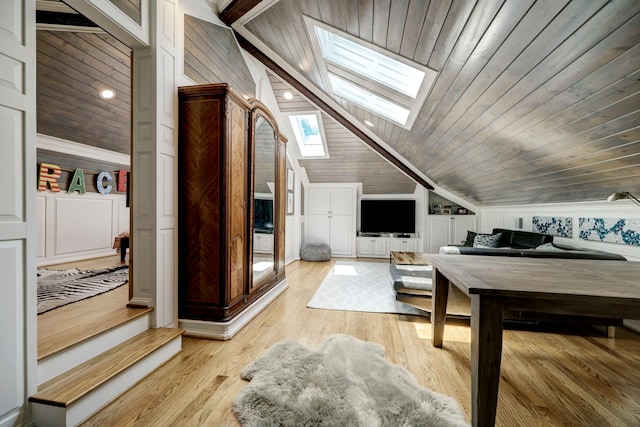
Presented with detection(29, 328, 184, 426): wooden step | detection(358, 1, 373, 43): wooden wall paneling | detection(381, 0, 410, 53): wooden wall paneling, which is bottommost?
detection(29, 328, 184, 426): wooden step

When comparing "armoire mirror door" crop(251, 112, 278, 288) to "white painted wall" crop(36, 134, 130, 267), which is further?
"white painted wall" crop(36, 134, 130, 267)

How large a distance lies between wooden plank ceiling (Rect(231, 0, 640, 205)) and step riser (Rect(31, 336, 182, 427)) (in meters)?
2.88

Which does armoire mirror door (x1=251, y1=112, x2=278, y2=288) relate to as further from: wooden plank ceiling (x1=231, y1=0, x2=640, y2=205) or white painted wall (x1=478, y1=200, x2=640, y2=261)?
white painted wall (x1=478, y1=200, x2=640, y2=261)

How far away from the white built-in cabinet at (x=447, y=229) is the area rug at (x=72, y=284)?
A: 6.02 meters

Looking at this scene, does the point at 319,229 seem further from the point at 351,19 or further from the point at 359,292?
the point at 351,19

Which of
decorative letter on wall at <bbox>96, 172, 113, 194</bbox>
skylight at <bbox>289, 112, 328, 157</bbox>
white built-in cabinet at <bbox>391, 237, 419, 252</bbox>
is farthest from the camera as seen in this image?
white built-in cabinet at <bbox>391, 237, 419, 252</bbox>

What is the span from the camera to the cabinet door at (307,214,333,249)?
6.53m

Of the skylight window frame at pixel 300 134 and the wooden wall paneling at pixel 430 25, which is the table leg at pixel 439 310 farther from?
the skylight window frame at pixel 300 134

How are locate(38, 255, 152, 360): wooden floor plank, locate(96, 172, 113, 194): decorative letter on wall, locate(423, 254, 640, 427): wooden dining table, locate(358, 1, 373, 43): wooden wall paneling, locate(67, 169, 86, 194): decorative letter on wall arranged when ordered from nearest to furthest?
1. locate(423, 254, 640, 427): wooden dining table
2. locate(38, 255, 152, 360): wooden floor plank
3. locate(358, 1, 373, 43): wooden wall paneling
4. locate(67, 169, 86, 194): decorative letter on wall
5. locate(96, 172, 113, 194): decorative letter on wall

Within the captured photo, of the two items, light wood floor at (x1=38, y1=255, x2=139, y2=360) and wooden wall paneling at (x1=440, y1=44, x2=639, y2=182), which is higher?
wooden wall paneling at (x1=440, y1=44, x2=639, y2=182)

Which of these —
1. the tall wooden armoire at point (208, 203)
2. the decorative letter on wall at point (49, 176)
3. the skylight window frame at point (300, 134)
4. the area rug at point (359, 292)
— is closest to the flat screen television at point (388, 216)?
the area rug at point (359, 292)

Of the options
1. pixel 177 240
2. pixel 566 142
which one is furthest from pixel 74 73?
pixel 566 142

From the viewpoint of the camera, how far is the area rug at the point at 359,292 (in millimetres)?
3029

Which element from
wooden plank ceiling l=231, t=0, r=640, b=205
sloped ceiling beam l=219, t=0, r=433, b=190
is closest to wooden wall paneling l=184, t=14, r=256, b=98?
sloped ceiling beam l=219, t=0, r=433, b=190
